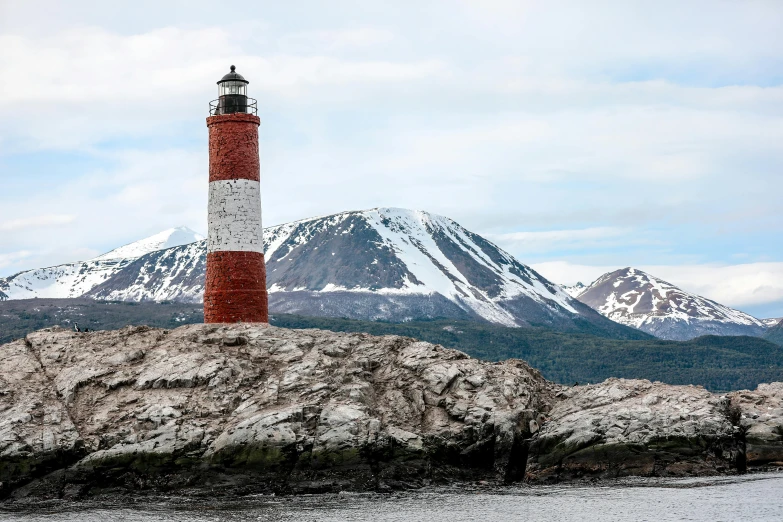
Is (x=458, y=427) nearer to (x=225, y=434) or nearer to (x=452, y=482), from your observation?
(x=452, y=482)

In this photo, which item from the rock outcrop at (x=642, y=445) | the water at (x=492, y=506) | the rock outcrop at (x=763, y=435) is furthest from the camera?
the rock outcrop at (x=763, y=435)

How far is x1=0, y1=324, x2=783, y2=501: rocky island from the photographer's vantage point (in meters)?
51.7

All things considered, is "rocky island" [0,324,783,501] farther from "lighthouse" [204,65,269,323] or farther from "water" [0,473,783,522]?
"lighthouse" [204,65,269,323]

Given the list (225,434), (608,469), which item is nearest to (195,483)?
(225,434)

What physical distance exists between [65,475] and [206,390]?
8.55 metres

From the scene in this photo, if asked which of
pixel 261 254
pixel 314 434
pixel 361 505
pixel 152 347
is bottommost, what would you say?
pixel 361 505

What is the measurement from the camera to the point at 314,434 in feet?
172

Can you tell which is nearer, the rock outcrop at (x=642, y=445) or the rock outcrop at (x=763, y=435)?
the rock outcrop at (x=642, y=445)

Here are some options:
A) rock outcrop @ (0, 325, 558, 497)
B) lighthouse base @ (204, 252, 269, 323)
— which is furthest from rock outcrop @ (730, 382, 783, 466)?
lighthouse base @ (204, 252, 269, 323)

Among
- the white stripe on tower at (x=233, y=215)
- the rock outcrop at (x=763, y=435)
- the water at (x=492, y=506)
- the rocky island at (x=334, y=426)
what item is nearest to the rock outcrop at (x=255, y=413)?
the rocky island at (x=334, y=426)

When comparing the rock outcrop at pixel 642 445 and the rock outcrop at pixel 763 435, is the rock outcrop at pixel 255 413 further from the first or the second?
the rock outcrop at pixel 763 435

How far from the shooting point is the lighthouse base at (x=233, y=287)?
63.4 m

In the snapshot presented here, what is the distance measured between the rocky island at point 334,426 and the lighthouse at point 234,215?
5.01 m

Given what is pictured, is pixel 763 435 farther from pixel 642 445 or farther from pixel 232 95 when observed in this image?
pixel 232 95
